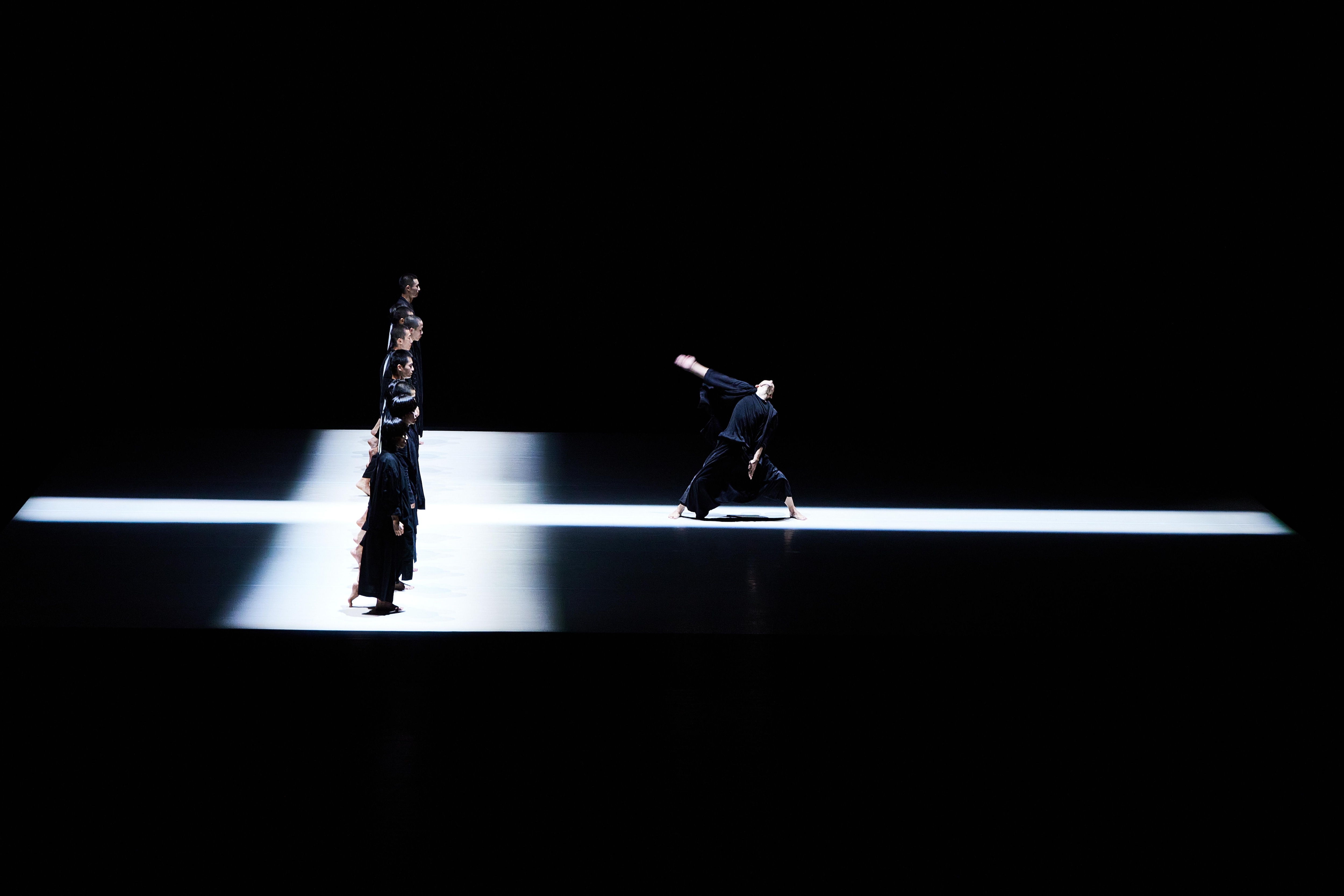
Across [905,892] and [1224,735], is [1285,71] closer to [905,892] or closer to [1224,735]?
[1224,735]

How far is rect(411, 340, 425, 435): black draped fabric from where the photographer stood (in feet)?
21.6

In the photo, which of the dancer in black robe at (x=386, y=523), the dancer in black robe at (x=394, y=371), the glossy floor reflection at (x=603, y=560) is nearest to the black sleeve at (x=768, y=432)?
the glossy floor reflection at (x=603, y=560)

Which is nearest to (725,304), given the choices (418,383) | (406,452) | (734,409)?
(734,409)

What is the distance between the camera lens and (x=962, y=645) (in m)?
4.88

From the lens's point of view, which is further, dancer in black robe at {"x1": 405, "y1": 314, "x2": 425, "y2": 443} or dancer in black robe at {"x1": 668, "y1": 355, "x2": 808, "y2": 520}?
dancer in black robe at {"x1": 668, "y1": 355, "x2": 808, "y2": 520}

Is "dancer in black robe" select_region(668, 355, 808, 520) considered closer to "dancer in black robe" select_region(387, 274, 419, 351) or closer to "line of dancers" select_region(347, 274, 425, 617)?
"dancer in black robe" select_region(387, 274, 419, 351)

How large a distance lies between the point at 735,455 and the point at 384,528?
2.74 metres

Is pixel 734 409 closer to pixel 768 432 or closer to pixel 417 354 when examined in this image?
pixel 768 432

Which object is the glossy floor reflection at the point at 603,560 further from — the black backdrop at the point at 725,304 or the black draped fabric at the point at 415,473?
the black backdrop at the point at 725,304

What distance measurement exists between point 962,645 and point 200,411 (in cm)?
758

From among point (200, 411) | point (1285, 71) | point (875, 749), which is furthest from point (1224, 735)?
point (200, 411)

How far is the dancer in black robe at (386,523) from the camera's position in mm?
5156

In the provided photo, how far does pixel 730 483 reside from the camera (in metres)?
7.60

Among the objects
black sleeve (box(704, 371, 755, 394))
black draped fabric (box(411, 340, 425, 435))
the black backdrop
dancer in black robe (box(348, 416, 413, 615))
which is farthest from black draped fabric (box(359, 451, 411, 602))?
the black backdrop
